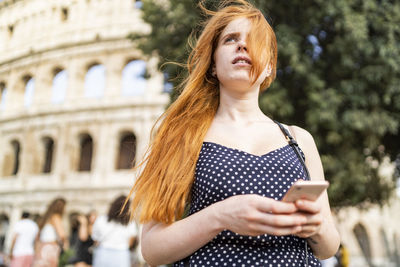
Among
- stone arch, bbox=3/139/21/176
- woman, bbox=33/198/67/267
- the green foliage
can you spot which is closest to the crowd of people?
woman, bbox=33/198/67/267

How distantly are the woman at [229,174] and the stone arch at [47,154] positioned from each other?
21274 millimetres

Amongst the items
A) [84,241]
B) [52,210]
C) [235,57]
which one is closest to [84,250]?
[84,241]

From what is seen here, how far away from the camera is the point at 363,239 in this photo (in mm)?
20234

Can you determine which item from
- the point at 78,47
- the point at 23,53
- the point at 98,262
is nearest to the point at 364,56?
the point at 98,262

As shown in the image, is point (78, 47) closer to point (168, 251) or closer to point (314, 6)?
point (314, 6)

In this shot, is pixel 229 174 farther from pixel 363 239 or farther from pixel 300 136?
pixel 363 239

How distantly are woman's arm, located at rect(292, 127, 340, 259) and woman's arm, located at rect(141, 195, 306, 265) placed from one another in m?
0.03

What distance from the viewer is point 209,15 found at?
167cm

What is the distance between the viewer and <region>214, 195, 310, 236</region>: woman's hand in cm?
97

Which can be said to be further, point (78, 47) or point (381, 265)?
point (78, 47)

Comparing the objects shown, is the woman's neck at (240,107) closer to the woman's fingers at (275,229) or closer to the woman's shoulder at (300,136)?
the woman's shoulder at (300,136)

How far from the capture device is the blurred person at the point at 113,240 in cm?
526

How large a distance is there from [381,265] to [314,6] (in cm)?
1661

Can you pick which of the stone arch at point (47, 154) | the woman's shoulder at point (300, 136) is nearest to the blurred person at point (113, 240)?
the woman's shoulder at point (300, 136)
